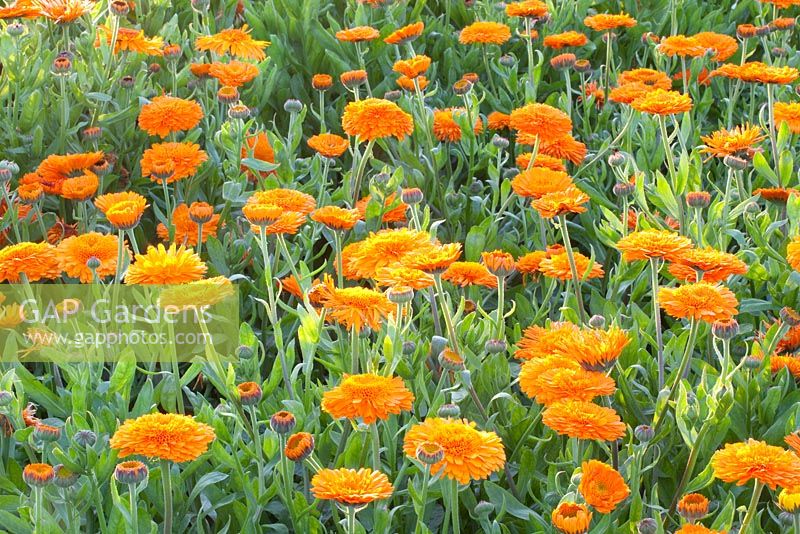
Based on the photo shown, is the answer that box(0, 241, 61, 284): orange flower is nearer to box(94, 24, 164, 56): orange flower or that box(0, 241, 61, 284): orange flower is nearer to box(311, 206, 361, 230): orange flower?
box(311, 206, 361, 230): orange flower

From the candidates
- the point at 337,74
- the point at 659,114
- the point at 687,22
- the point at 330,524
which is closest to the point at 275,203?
the point at 330,524

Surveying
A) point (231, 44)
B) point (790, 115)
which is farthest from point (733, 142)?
point (231, 44)

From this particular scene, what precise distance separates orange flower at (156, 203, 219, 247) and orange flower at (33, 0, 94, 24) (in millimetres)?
675

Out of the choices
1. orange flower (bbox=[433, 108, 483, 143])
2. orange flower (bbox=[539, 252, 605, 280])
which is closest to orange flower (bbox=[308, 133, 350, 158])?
orange flower (bbox=[433, 108, 483, 143])

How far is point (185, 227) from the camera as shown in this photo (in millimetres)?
2895

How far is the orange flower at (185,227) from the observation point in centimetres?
287

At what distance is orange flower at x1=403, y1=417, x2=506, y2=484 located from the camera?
1.75m

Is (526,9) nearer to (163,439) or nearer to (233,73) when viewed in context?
(233,73)

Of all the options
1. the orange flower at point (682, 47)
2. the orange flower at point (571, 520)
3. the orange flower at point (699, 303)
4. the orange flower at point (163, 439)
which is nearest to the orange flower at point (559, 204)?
the orange flower at point (699, 303)

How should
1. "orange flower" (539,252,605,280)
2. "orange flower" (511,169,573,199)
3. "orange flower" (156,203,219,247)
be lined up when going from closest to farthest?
"orange flower" (539,252,605,280)
"orange flower" (511,169,573,199)
"orange flower" (156,203,219,247)

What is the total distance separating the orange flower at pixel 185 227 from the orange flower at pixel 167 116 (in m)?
0.20

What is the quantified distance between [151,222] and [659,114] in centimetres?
141

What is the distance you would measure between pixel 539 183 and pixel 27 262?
3.78 feet

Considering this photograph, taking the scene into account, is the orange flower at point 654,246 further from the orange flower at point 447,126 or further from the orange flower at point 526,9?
the orange flower at point 526,9
